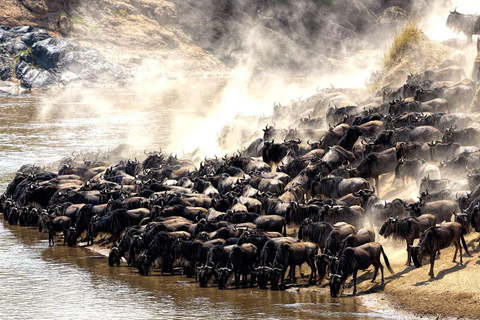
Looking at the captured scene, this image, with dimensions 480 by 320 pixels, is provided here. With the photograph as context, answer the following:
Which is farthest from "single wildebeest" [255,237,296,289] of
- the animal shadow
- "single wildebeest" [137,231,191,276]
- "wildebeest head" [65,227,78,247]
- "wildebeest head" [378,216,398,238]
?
"wildebeest head" [65,227,78,247]

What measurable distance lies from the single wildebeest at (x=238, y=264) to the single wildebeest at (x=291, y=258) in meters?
0.68

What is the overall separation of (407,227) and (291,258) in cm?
258

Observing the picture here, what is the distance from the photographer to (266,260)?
58.3ft

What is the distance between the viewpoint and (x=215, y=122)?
1786 inches

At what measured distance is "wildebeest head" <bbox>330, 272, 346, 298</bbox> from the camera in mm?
16688

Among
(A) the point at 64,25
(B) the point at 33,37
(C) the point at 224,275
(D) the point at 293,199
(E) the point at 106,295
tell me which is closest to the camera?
(C) the point at 224,275

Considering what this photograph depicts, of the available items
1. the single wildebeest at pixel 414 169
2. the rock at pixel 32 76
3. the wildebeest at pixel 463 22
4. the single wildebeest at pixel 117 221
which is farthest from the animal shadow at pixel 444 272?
the rock at pixel 32 76

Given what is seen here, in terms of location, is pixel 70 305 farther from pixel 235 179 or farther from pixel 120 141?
pixel 120 141

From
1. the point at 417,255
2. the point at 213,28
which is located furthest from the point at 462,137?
the point at 213,28

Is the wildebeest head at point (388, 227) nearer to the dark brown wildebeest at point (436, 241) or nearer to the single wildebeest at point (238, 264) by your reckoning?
the dark brown wildebeest at point (436, 241)

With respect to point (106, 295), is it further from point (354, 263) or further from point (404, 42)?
point (404, 42)

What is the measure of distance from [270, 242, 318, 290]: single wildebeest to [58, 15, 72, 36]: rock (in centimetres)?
6665

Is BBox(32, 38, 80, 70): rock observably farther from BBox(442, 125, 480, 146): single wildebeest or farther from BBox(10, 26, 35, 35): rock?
BBox(442, 125, 480, 146): single wildebeest

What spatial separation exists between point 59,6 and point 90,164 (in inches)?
2187
